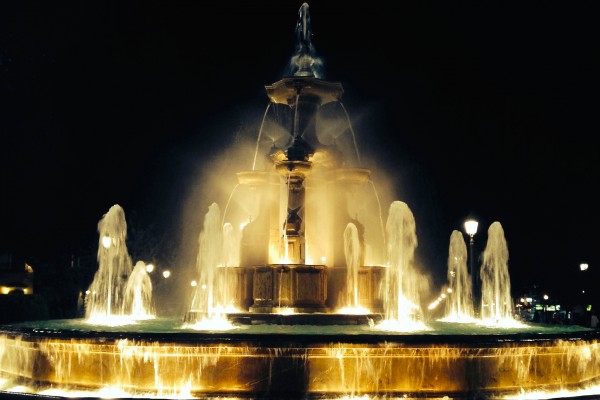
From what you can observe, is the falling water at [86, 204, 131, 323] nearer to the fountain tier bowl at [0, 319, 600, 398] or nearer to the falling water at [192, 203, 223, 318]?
the falling water at [192, 203, 223, 318]

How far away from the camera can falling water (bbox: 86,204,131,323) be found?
72.1 ft

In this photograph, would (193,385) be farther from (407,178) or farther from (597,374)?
(407,178)

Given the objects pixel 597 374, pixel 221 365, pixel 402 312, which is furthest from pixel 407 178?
pixel 221 365

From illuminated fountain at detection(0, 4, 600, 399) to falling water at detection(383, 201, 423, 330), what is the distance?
4 cm

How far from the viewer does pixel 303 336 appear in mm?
10562

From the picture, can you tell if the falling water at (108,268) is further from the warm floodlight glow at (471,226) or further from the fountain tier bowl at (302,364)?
the warm floodlight glow at (471,226)

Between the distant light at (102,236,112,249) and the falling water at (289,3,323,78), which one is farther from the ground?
the falling water at (289,3,323,78)

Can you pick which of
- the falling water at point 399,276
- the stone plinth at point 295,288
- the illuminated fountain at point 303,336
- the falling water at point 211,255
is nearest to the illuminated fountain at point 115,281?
the falling water at point 211,255

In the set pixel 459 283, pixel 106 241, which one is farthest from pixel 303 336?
pixel 459 283

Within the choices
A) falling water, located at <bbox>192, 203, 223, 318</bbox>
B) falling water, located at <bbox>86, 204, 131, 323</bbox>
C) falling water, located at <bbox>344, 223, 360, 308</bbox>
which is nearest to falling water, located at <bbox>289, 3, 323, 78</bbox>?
falling water, located at <bbox>192, 203, 223, 318</bbox>

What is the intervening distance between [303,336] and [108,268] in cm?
1802

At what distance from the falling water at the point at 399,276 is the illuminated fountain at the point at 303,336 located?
0.13 feet

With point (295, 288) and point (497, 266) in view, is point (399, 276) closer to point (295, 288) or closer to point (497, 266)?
point (295, 288)

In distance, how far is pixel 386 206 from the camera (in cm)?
3966
